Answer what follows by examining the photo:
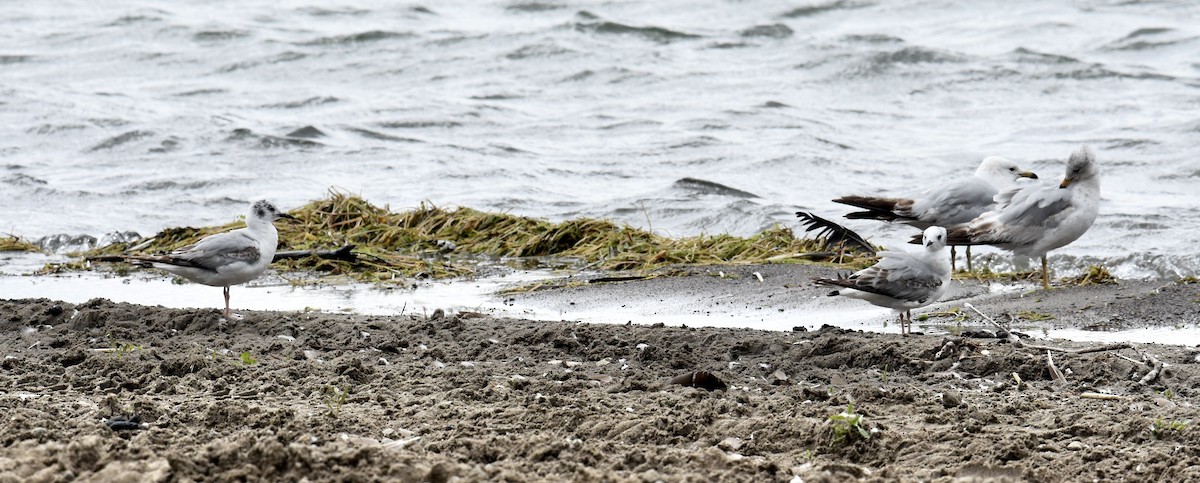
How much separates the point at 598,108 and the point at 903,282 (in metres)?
10.8

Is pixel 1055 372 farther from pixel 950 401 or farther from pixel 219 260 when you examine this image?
pixel 219 260

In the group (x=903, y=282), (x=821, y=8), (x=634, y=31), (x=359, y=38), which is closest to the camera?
(x=903, y=282)

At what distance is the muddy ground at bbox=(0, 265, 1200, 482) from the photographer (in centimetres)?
403

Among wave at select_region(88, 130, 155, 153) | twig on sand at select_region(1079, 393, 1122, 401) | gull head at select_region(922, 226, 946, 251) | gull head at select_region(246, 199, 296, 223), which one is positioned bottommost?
wave at select_region(88, 130, 155, 153)

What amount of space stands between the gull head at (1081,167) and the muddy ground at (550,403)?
2.59 m

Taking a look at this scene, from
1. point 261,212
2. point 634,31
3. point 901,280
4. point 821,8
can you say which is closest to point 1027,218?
point 901,280

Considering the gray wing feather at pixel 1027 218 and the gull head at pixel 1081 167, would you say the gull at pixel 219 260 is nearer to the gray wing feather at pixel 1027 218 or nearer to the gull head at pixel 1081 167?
the gray wing feather at pixel 1027 218

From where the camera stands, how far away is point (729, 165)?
14023mm

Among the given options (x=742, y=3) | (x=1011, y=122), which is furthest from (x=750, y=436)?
(x=742, y=3)

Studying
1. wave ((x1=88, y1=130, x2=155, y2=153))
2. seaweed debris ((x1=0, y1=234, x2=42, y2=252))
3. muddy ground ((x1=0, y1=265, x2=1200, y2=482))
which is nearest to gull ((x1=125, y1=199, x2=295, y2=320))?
muddy ground ((x1=0, y1=265, x2=1200, y2=482))

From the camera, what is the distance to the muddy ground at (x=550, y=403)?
4.03 metres

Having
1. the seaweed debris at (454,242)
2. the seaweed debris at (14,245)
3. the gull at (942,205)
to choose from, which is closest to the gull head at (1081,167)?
the gull at (942,205)

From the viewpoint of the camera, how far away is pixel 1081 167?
8523 millimetres

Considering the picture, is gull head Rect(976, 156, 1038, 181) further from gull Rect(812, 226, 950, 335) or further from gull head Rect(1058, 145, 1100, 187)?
gull Rect(812, 226, 950, 335)
